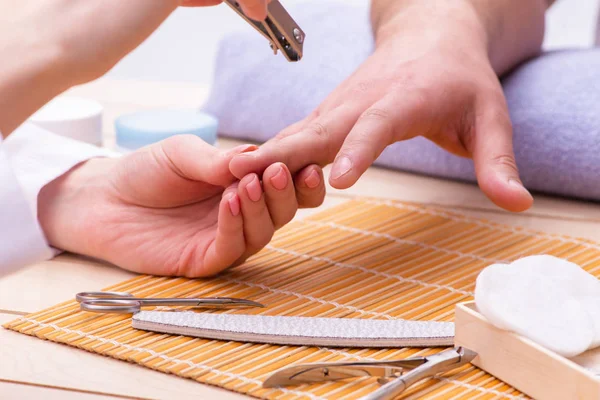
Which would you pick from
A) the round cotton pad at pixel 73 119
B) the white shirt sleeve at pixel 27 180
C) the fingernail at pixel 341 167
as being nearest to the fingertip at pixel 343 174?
the fingernail at pixel 341 167

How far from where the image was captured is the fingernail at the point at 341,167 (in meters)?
0.68

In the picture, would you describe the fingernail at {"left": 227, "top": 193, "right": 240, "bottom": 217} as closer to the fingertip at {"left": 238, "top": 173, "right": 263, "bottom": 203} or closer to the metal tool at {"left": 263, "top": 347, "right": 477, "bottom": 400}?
the fingertip at {"left": 238, "top": 173, "right": 263, "bottom": 203}

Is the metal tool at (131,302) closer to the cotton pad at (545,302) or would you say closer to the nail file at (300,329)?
the nail file at (300,329)

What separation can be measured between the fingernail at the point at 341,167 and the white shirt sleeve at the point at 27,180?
23cm

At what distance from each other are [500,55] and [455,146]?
21 centimetres

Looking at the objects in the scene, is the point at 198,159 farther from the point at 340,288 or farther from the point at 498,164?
the point at 498,164

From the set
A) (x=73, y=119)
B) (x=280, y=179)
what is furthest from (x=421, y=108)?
(x=73, y=119)

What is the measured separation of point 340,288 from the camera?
2.29ft

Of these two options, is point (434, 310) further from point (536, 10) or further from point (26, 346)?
point (536, 10)

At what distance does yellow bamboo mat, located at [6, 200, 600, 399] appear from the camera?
55 centimetres

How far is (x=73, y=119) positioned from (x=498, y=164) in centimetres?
59

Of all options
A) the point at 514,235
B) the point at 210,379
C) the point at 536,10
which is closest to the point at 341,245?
the point at 514,235

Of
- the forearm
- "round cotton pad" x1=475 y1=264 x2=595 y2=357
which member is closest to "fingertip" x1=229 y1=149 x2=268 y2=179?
"round cotton pad" x1=475 y1=264 x2=595 y2=357

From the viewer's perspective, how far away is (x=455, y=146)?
2.88 feet
